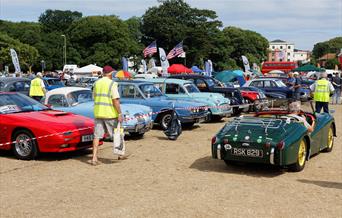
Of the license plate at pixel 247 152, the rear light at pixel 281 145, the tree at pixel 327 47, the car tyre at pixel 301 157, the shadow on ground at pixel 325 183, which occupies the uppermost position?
the tree at pixel 327 47

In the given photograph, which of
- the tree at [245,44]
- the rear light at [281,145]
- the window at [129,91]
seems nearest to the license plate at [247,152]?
the rear light at [281,145]

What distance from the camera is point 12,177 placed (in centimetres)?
772

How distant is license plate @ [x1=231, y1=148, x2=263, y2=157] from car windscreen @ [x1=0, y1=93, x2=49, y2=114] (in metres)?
4.60

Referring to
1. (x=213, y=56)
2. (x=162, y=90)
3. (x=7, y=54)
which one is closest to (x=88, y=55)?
(x=7, y=54)

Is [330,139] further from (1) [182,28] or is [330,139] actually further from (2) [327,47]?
(2) [327,47]

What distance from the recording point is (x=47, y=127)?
8.97 meters

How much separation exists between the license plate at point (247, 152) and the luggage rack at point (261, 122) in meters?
0.43

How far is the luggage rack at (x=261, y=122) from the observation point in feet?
26.6

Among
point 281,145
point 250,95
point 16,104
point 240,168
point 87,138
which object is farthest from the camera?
point 250,95

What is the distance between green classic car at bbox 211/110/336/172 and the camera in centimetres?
765

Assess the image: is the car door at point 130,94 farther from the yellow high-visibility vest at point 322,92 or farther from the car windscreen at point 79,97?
the yellow high-visibility vest at point 322,92

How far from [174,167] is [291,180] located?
85.5 inches

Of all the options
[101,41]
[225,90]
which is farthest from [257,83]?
[101,41]

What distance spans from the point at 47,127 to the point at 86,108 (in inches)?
111
